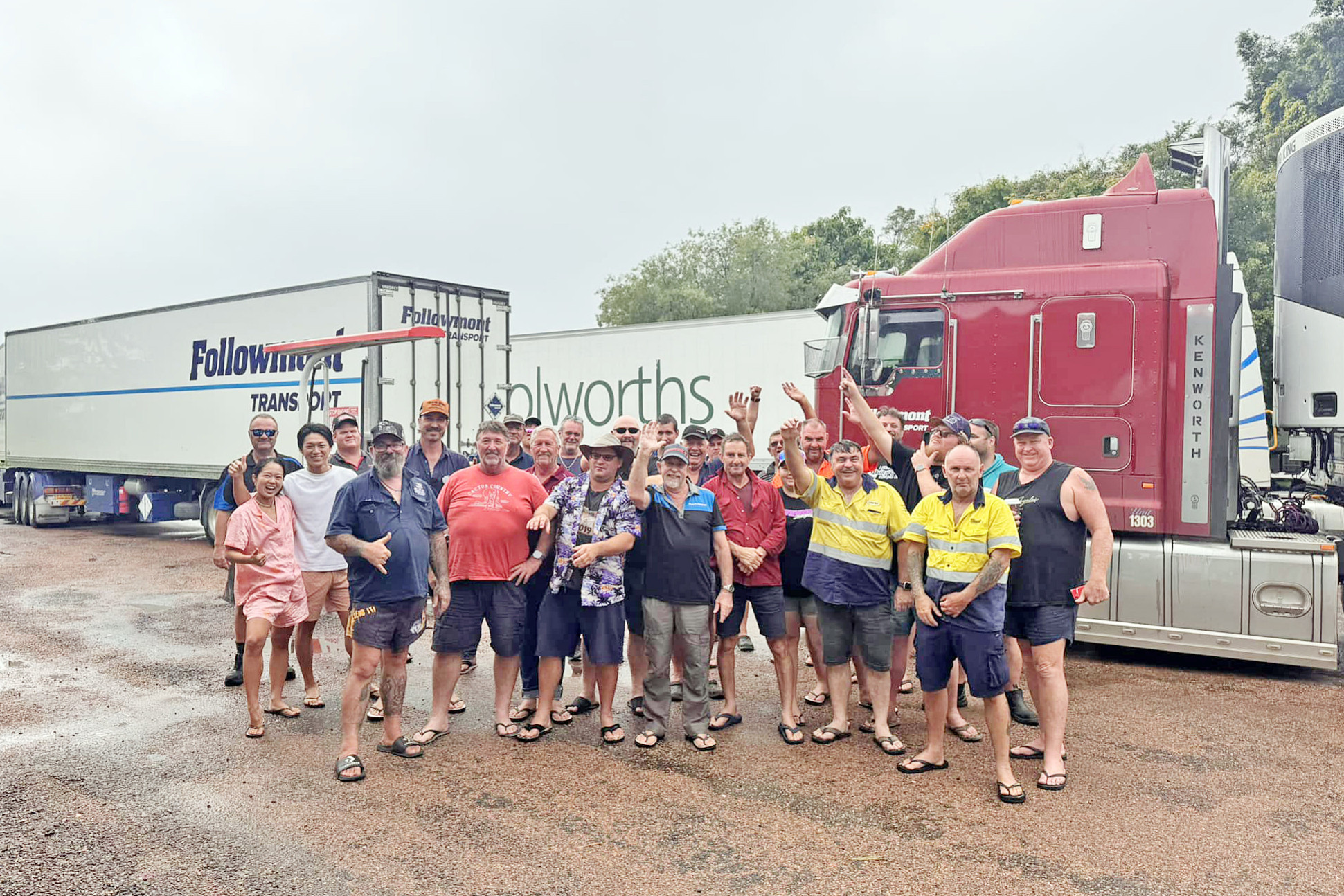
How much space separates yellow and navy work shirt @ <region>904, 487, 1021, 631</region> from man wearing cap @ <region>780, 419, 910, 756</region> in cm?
49

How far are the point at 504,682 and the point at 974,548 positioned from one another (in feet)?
8.83

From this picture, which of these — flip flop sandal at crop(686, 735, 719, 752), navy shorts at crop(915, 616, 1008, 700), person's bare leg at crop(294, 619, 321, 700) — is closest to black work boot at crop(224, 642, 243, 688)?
person's bare leg at crop(294, 619, 321, 700)

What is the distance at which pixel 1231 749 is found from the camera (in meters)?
5.12

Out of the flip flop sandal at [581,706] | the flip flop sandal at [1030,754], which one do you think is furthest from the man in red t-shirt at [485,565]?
the flip flop sandal at [1030,754]

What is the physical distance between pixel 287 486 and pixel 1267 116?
81.4ft

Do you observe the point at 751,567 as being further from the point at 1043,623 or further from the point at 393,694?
the point at 393,694

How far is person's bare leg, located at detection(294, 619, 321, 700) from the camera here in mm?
5926

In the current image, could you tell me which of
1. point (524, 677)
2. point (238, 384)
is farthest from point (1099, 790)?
point (238, 384)

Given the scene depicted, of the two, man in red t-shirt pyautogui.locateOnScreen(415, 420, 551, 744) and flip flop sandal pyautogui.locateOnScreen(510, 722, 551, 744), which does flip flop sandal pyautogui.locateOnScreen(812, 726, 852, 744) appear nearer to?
flip flop sandal pyautogui.locateOnScreen(510, 722, 551, 744)

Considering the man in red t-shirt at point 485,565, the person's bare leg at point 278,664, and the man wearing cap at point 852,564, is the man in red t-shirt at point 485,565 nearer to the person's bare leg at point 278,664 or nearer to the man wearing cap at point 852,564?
the person's bare leg at point 278,664

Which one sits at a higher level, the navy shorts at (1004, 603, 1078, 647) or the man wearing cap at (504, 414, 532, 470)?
the man wearing cap at (504, 414, 532, 470)

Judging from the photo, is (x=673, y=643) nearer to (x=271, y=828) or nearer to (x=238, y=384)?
(x=271, y=828)

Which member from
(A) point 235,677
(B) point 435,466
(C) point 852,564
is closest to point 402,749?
(B) point 435,466

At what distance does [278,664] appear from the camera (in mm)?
5754
